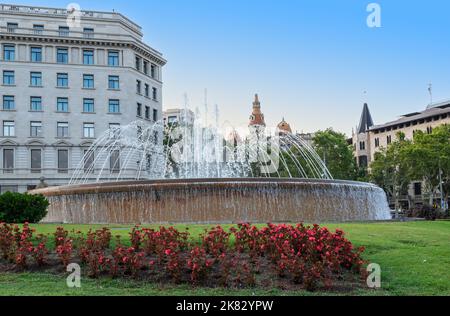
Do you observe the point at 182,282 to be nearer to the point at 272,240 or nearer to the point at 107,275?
the point at 107,275

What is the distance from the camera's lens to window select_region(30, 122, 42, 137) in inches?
2372

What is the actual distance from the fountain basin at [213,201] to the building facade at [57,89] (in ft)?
129

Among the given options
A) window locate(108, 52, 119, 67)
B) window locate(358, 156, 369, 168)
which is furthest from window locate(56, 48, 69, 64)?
window locate(358, 156, 369, 168)

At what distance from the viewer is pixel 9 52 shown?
199 ft

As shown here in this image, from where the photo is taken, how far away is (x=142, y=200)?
67.4 feet

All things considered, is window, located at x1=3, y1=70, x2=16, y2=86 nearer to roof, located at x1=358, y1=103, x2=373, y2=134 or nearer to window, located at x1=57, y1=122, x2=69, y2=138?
window, located at x1=57, y1=122, x2=69, y2=138

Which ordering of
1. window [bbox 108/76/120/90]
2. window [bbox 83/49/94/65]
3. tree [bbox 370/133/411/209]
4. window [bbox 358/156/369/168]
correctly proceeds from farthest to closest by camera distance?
window [bbox 358/156/369/168]
tree [bbox 370/133/411/209]
window [bbox 108/76/120/90]
window [bbox 83/49/94/65]

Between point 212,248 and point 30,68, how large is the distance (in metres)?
55.1

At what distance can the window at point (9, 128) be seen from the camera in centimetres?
5969

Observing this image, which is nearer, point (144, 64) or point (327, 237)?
point (327, 237)

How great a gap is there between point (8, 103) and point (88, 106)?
8.30m

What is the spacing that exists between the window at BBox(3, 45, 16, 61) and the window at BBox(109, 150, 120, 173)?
14786 millimetres
